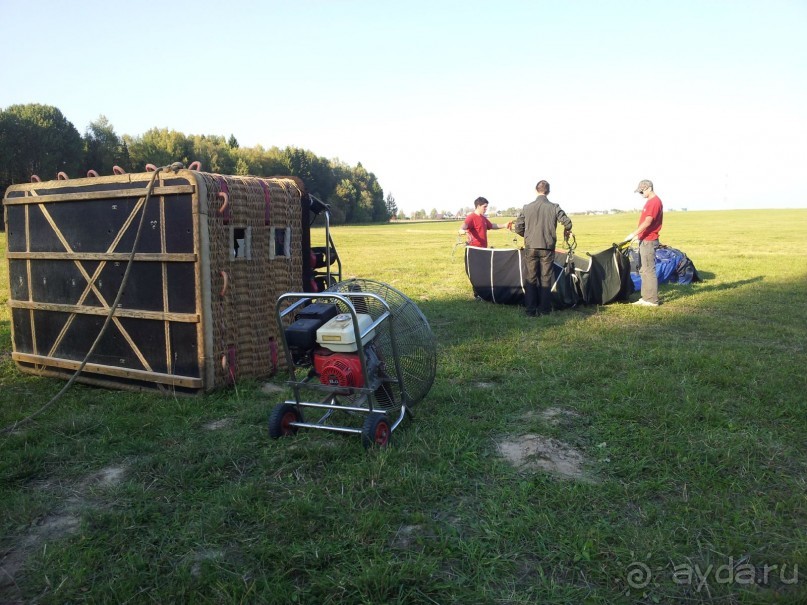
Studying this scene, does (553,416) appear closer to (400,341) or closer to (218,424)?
(400,341)

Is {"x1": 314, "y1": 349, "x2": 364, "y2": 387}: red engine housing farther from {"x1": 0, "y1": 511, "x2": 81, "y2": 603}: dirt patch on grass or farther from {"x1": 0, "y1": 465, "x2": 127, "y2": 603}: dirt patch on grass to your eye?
{"x1": 0, "y1": 511, "x2": 81, "y2": 603}: dirt patch on grass

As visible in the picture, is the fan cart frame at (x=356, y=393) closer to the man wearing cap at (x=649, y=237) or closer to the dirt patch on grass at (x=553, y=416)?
the dirt patch on grass at (x=553, y=416)

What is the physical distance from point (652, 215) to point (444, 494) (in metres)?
8.12

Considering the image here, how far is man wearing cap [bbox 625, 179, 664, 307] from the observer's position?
10.1 meters

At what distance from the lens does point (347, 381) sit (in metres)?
4.16

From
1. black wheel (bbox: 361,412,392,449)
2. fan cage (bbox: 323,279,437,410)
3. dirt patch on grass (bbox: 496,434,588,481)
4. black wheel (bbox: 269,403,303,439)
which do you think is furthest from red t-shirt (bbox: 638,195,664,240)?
black wheel (bbox: 269,403,303,439)

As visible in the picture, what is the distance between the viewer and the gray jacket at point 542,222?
940 centimetres

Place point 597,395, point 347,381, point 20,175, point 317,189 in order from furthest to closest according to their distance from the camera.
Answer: point 317,189, point 20,175, point 597,395, point 347,381

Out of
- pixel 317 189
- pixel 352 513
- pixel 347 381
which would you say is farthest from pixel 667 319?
pixel 317 189

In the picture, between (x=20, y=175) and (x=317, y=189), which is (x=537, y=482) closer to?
(x=20, y=175)

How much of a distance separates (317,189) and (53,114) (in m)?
32.9

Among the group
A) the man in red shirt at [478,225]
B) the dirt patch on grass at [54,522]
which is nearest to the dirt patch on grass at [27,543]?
the dirt patch on grass at [54,522]

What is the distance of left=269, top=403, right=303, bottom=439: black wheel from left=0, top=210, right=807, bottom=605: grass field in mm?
106

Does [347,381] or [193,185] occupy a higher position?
[193,185]
